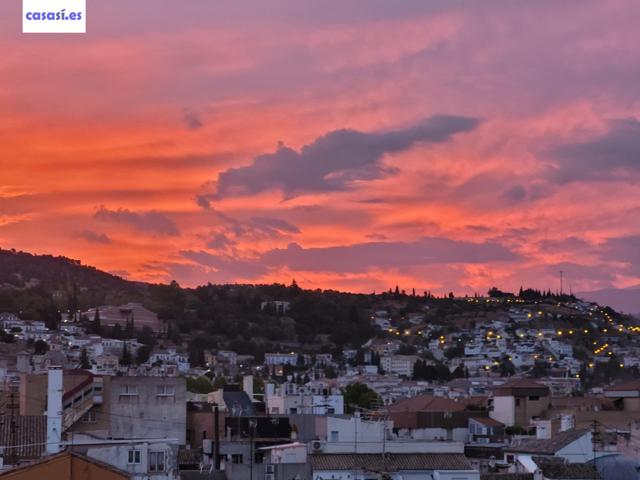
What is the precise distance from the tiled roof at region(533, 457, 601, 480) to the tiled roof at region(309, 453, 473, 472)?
18.4 feet

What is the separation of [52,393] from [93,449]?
8.22 meters

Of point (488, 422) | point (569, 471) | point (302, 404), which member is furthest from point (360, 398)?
point (569, 471)

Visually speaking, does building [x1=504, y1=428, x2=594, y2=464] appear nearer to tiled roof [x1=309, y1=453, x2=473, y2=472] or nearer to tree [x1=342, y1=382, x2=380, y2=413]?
tiled roof [x1=309, y1=453, x2=473, y2=472]

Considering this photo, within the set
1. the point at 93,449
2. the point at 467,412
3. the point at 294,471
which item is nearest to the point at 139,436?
the point at 294,471

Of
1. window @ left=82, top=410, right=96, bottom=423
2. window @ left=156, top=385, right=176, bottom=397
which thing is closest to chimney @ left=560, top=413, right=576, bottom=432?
window @ left=156, top=385, right=176, bottom=397

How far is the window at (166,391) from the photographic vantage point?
61281 millimetres

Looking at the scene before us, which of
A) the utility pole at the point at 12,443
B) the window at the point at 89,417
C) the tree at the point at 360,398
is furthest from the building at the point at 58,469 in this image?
the tree at the point at 360,398

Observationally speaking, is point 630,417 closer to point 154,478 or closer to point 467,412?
point 467,412

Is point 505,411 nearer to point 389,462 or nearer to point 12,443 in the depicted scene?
point 389,462

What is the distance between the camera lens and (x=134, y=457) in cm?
4191

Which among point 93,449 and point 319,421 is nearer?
point 93,449

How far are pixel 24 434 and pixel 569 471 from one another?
15033 mm

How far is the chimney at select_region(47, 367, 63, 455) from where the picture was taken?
44.1 m

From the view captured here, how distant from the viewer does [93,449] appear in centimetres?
4028
